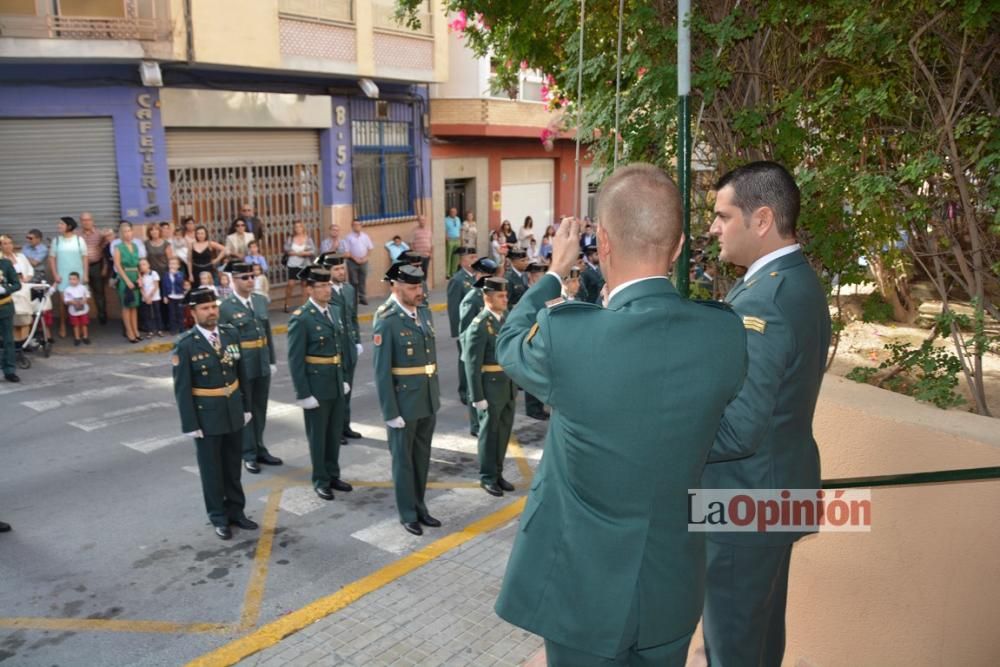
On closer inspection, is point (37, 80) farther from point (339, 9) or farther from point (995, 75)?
point (995, 75)

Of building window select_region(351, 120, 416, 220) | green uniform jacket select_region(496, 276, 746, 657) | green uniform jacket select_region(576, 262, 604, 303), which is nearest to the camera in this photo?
green uniform jacket select_region(496, 276, 746, 657)

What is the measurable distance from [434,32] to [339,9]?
296 cm

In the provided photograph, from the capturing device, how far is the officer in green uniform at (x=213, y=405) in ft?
21.5

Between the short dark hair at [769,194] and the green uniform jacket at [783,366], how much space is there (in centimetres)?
14

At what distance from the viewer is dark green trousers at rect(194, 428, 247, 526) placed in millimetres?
6672

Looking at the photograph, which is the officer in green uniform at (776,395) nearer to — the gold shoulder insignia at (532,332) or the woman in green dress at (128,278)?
the gold shoulder insignia at (532,332)

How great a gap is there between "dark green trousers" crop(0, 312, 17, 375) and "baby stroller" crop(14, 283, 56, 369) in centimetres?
63

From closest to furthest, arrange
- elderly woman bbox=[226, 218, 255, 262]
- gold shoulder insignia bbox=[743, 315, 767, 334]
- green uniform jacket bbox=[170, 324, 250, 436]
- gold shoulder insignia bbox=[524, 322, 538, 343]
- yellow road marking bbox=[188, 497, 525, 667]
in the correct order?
gold shoulder insignia bbox=[524, 322, 538, 343], gold shoulder insignia bbox=[743, 315, 767, 334], yellow road marking bbox=[188, 497, 525, 667], green uniform jacket bbox=[170, 324, 250, 436], elderly woman bbox=[226, 218, 255, 262]

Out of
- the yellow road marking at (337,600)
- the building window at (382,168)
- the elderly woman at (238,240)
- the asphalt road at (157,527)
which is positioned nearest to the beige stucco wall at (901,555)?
the yellow road marking at (337,600)

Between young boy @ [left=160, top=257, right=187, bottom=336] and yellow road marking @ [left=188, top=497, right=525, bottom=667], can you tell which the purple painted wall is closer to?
young boy @ [left=160, top=257, right=187, bottom=336]

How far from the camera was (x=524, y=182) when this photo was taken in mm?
25922

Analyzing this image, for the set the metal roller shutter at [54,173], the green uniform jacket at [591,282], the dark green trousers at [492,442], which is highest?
the metal roller shutter at [54,173]

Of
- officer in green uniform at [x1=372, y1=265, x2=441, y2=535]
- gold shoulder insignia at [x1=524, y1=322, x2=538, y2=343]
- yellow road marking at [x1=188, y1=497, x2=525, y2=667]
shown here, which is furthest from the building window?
gold shoulder insignia at [x1=524, y1=322, x2=538, y2=343]

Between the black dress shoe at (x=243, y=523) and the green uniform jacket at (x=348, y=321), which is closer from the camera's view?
the black dress shoe at (x=243, y=523)
